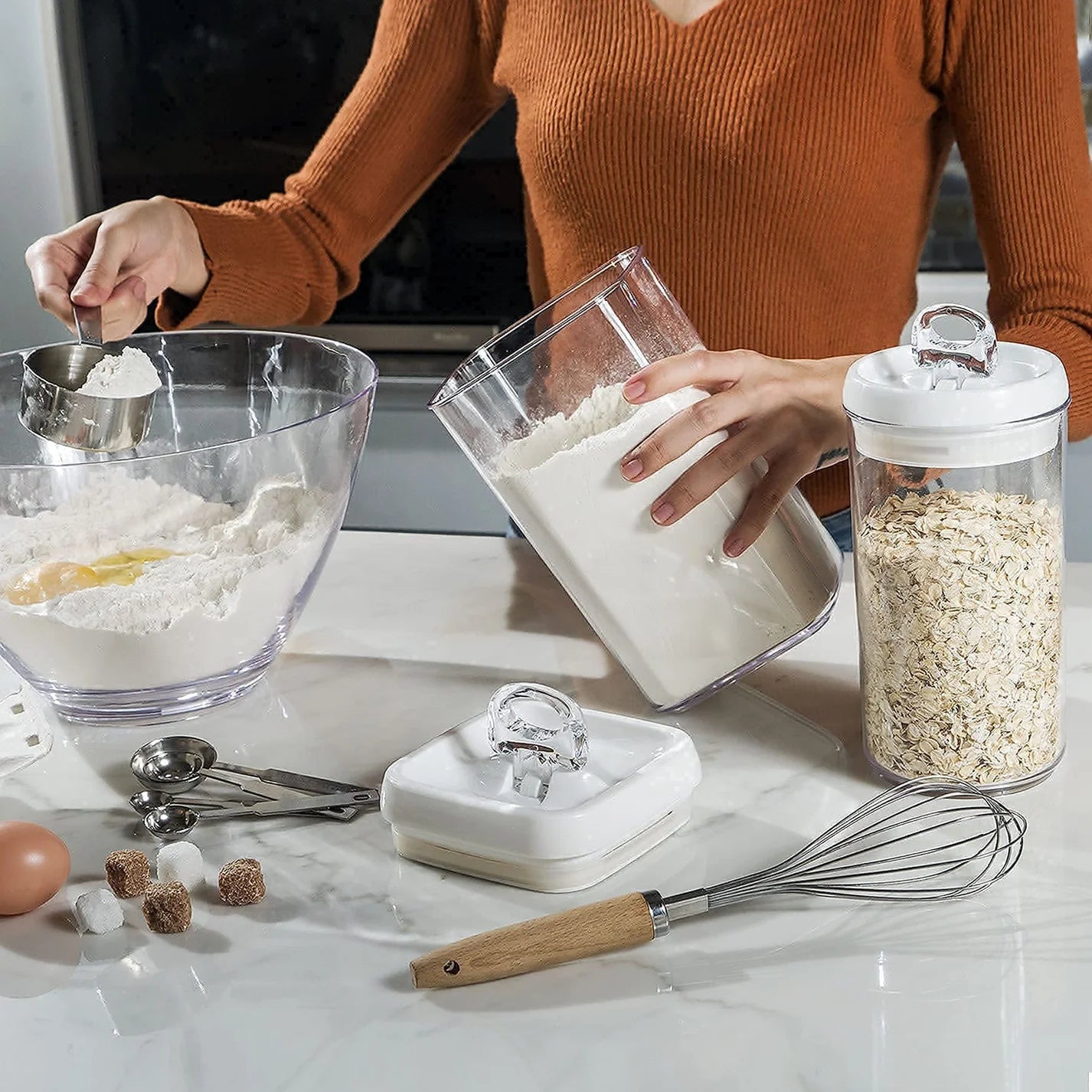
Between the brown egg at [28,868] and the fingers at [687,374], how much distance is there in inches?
13.7

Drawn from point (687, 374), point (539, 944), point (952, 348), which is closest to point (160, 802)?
point (539, 944)

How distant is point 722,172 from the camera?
1038 millimetres

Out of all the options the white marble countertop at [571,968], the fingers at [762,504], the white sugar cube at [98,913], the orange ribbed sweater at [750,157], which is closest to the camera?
the white marble countertop at [571,968]

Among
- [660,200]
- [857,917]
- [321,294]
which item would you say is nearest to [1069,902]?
[857,917]

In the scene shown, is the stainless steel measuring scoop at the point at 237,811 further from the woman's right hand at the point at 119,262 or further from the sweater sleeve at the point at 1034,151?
the sweater sleeve at the point at 1034,151

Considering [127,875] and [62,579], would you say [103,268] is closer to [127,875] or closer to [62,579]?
[62,579]

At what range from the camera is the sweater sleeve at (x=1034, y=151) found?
3.02 ft

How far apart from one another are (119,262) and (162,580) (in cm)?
29

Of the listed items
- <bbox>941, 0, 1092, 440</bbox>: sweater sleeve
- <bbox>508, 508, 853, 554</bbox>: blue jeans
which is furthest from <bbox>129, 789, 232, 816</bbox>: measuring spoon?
<bbox>941, 0, 1092, 440</bbox>: sweater sleeve

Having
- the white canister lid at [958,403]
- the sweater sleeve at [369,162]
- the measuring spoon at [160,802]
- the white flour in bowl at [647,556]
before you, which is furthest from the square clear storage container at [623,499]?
the sweater sleeve at [369,162]

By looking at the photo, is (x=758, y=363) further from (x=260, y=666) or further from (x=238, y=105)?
(x=238, y=105)

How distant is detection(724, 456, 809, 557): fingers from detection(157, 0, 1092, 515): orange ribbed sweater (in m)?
0.28

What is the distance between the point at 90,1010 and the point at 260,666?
1.02ft

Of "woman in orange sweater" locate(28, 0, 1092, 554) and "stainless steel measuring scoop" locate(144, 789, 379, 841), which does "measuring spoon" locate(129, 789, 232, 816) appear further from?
"woman in orange sweater" locate(28, 0, 1092, 554)
